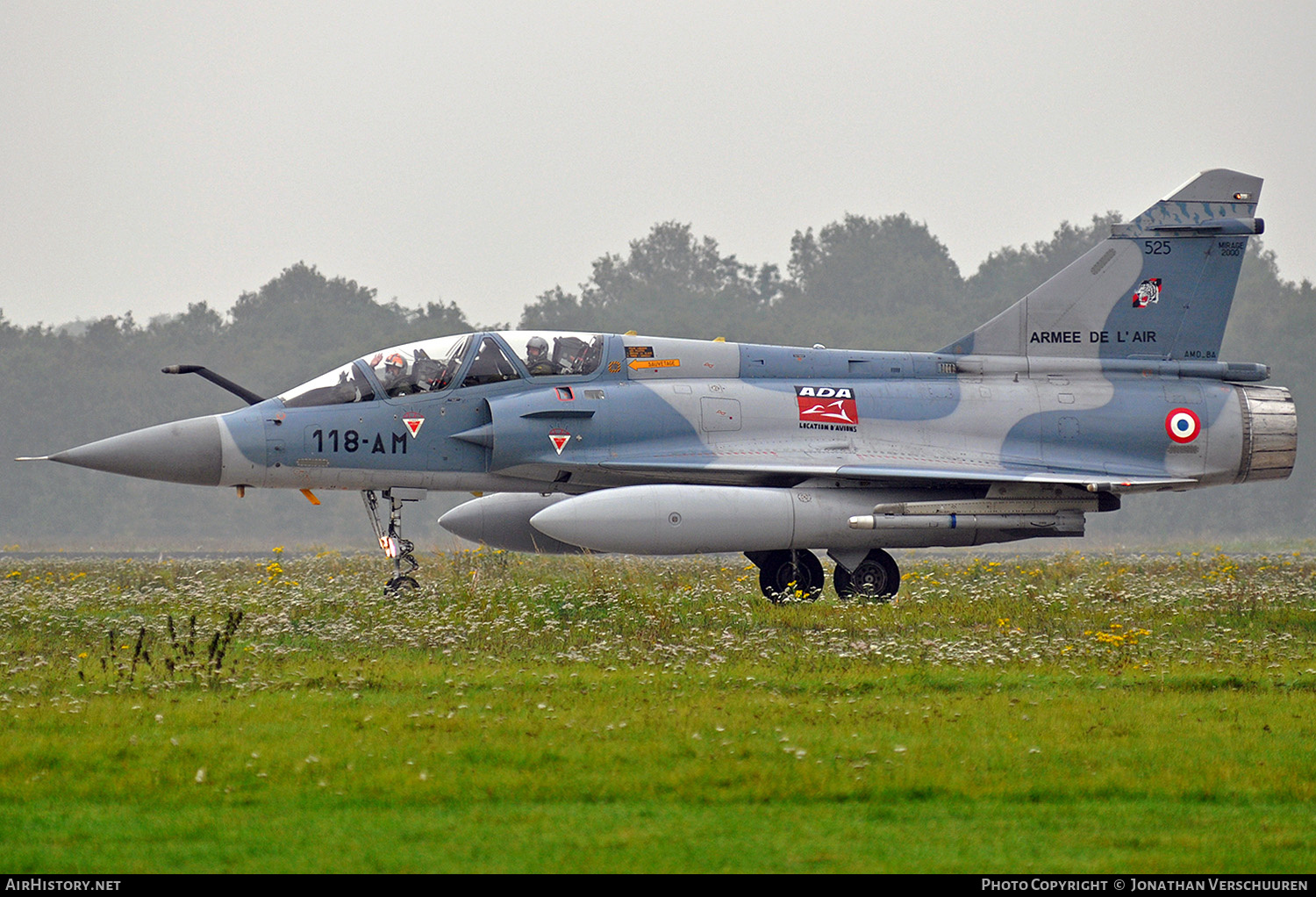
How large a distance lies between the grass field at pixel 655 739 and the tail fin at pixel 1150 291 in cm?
424

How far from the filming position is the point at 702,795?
588cm

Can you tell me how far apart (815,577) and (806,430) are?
174 centimetres

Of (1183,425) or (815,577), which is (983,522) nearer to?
(815,577)

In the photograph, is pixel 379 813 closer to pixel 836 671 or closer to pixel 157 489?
pixel 836 671

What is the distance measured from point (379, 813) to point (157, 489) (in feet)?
184

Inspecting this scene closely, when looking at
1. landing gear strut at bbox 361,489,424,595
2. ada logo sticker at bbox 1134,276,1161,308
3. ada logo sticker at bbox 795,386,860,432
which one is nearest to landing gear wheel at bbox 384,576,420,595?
landing gear strut at bbox 361,489,424,595

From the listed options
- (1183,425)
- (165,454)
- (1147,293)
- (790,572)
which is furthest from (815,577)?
(165,454)

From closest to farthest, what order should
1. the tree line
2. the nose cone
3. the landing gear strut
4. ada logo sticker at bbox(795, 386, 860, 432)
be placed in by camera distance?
the nose cone, the landing gear strut, ada logo sticker at bbox(795, 386, 860, 432), the tree line

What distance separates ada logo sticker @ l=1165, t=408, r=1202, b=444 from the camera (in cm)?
1557

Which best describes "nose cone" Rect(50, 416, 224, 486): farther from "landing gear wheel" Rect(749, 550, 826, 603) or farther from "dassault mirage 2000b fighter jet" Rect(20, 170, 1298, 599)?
"landing gear wheel" Rect(749, 550, 826, 603)

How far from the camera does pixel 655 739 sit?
6879 millimetres

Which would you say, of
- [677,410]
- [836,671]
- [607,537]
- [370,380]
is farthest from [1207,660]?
[370,380]

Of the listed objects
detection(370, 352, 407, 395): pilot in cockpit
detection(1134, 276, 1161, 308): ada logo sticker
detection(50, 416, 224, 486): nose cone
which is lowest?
detection(50, 416, 224, 486): nose cone

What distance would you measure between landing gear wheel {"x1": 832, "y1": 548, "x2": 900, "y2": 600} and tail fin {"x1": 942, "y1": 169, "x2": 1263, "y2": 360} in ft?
10.2
